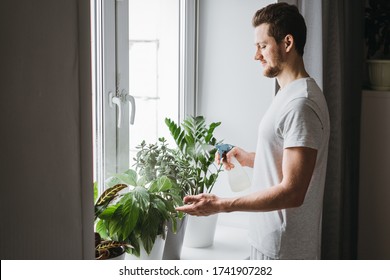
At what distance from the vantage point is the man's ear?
1.65m

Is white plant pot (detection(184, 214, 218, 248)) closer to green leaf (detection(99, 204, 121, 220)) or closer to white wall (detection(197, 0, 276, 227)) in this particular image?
white wall (detection(197, 0, 276, 227))

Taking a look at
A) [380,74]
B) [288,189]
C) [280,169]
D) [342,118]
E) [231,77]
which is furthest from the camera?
[380,74]

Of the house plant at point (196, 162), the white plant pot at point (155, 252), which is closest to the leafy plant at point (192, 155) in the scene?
the house plant at point (196, 162)

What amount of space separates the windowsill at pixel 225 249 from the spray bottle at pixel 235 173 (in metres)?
0.33

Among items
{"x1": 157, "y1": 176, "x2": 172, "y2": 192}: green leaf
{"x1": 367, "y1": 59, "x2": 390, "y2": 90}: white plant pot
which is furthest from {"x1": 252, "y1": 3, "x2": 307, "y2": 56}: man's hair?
{"x1": 367, "y1": 59, "x2": 390, "y2": 90}: white plant pot

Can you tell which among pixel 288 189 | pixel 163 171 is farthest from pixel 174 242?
pixel 288 189

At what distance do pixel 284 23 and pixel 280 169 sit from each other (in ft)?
1.46

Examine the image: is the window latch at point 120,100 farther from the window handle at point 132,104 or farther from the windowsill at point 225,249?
the windowsill at point 225,249

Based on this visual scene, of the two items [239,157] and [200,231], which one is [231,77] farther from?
[200,231]

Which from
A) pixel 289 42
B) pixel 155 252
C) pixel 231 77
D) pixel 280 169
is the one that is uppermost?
pixel 289 42

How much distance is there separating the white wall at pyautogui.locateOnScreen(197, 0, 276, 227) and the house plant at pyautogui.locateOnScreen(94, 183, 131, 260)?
34.2 inches

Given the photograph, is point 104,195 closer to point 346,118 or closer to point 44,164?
point 44,164

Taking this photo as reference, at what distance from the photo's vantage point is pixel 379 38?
2.96 m
